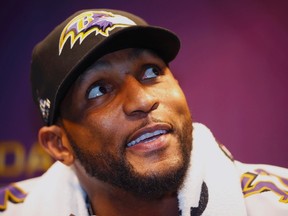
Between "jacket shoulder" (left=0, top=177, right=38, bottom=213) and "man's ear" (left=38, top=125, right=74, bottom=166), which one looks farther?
"jacket shoulder" (left=0, top=177, right=38, bottom=213)

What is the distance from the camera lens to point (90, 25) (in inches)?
37.2

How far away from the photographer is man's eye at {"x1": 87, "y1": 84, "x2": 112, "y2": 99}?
942 millimetres

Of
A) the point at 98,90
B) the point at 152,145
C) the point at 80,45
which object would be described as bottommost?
the point at 152,145

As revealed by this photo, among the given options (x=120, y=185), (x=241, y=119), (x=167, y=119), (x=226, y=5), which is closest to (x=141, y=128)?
(x=167, y=119)

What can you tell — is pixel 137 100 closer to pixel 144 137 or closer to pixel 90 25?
pixel 144 137

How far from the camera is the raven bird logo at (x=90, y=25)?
3.05ft

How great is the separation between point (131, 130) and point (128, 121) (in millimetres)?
24

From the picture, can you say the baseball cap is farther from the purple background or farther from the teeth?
the purple background

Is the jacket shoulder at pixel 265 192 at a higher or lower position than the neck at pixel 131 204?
higher

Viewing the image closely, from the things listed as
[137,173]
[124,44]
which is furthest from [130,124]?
[124,44]

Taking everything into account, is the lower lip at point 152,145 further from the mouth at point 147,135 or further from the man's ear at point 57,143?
the man's ear at point 57,143

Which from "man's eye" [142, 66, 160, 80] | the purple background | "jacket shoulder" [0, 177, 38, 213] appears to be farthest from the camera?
the purple background

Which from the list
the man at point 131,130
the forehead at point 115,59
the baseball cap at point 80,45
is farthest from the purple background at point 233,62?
the forehead at point 115,59

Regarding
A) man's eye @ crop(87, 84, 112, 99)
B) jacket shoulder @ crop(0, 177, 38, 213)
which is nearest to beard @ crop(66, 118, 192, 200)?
man's eye @ crop(87, 84, 112, 99)
